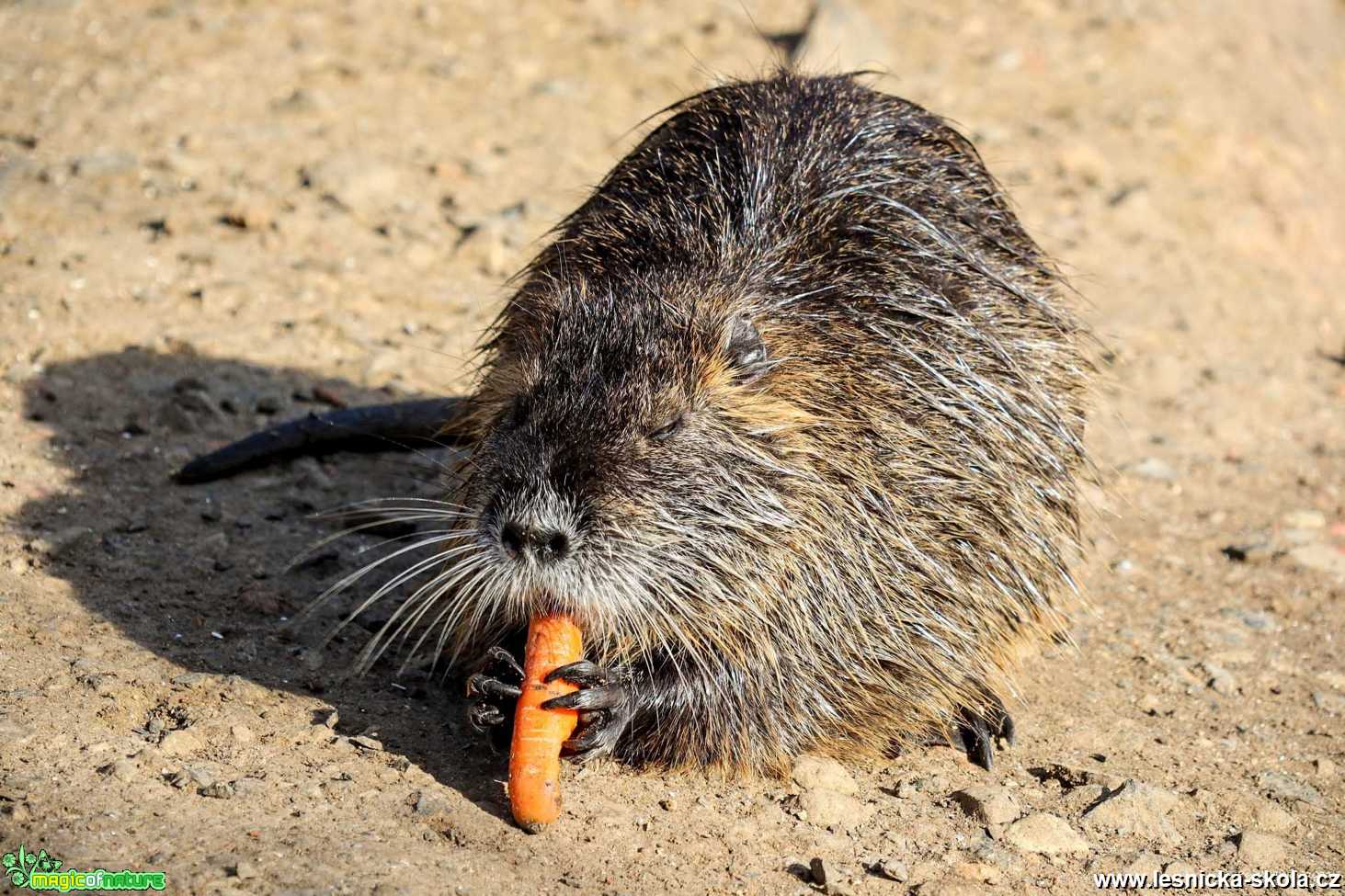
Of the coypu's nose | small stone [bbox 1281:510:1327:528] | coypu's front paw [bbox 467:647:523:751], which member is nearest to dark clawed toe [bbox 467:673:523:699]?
coypu's front paw [bbox 467:647:523:751]

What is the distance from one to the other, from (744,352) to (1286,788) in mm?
1807

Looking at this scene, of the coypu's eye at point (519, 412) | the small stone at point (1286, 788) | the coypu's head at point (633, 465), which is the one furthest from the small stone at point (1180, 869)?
the coypu's eye at point (519, 412)

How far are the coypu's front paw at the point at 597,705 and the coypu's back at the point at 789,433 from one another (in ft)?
0.21

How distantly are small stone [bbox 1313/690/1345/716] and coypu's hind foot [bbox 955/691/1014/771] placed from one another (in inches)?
39.0

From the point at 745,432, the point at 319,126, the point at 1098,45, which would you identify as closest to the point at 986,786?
the point at 745,432

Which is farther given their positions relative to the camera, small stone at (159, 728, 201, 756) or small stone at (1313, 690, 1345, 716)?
small stone at (1313, 690, 1345, 716)

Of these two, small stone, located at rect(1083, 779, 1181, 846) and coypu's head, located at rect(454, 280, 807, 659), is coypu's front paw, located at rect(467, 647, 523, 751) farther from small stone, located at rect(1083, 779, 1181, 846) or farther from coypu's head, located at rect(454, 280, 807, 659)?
small stone, located at rect(1083, 779, 1181, 846)

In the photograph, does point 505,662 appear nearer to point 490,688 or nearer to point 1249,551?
point 490,688

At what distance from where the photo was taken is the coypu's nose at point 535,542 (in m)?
3.04

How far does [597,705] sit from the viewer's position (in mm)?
3277

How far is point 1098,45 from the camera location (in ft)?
29.3

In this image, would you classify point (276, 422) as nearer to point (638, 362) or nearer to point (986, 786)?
point (638, 362)

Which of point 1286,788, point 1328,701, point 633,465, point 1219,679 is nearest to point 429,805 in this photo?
point 633,465

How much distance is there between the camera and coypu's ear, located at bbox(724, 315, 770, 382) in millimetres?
3402
